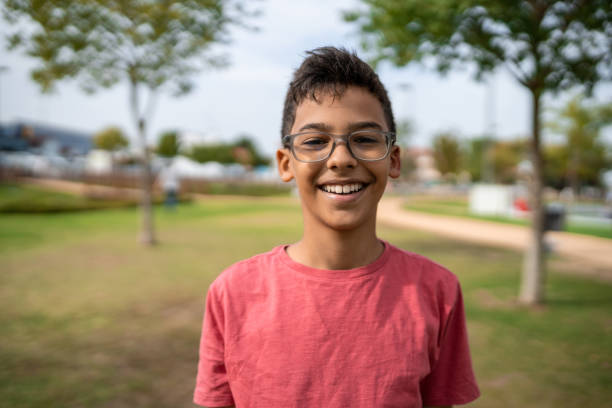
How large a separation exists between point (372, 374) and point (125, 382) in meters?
3.12

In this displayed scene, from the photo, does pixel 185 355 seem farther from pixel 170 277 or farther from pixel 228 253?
pixel 228 253

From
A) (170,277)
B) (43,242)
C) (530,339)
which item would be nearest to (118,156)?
(43,242)

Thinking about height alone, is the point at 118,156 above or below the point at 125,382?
above

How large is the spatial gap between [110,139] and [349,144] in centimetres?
6204

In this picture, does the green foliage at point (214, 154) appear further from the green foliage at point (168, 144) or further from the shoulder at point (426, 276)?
the shoulder at point (426, 276)

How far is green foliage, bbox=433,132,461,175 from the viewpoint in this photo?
49.4 m

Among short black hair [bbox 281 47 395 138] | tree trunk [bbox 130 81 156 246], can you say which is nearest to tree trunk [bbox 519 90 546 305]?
short black hair [bbox 281 47 395 138]

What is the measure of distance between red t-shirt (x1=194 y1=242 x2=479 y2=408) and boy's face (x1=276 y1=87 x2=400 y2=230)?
0.62 feet

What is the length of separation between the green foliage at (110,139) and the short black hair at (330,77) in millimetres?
61839

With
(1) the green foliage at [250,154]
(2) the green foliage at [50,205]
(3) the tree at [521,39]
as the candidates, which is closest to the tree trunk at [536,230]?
(3) the tree at [521,39]

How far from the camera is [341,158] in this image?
135 cm

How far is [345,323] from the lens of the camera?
1339 millimetres

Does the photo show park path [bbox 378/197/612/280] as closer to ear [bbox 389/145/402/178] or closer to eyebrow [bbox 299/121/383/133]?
ear [bbox 389/145/402/178]

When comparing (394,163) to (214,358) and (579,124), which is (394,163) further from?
(579,124)
